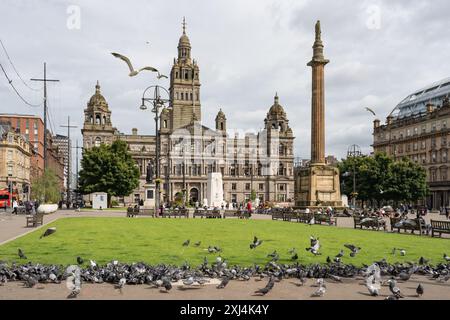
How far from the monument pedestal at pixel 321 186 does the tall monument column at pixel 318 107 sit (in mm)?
1036

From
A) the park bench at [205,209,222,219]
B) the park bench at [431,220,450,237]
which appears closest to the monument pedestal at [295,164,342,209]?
the park bench at [205,209,222,219]

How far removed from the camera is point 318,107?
1666 inches

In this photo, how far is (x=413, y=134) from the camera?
9181cm

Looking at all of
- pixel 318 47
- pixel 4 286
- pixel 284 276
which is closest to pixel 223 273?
pixel 284 276

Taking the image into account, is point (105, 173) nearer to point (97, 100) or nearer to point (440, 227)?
point (97, 100)

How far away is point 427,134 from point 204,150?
184ft

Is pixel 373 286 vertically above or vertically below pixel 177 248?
above

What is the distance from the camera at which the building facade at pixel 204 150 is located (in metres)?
120

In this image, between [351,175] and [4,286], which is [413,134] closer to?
[351,175]

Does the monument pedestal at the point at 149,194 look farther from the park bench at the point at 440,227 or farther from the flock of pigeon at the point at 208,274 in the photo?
the flock of pigeon at the point at 208,274

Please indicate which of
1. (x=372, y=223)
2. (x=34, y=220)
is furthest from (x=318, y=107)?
(x=34, y=220)

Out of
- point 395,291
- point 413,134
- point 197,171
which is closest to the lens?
point 395,291

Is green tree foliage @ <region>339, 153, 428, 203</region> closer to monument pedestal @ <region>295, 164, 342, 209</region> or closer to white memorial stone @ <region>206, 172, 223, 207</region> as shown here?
white memorial stone @ <region>206, 172, 223, 207</region>
